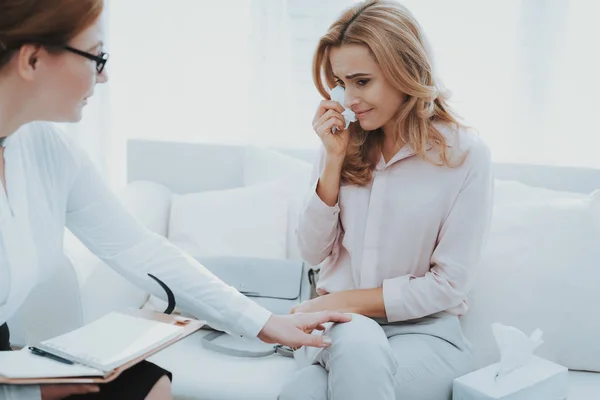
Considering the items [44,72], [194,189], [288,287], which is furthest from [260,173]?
[44,72]

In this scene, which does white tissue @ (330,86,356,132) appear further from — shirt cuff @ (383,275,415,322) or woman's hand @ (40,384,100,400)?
woman's hand @ (40,384,100,400)

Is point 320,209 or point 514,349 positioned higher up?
point 320,209

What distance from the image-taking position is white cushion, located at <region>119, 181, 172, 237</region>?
6.88ft

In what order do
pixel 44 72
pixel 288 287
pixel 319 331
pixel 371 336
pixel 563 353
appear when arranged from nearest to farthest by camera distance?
pixel 44 72, pixel 371 336, pixel 319 331, pixel 563 353, pixel 288 287

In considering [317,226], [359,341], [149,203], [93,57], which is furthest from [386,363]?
[149,203]

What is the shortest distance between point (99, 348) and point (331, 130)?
31.7 inches

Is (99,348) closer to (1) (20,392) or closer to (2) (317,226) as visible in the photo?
(1) (20,392)

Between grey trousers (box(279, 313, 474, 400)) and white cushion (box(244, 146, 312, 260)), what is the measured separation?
1.92 feet

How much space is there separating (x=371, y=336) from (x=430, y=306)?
280 mm

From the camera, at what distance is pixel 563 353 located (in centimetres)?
175

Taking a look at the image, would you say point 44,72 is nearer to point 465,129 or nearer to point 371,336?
point 371,336

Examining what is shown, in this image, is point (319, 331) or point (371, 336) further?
point (319, 331)

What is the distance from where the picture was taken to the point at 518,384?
1.44 meters

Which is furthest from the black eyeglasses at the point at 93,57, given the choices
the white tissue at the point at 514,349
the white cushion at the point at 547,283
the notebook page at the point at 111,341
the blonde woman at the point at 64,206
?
the white cushion at the point at 547,283
